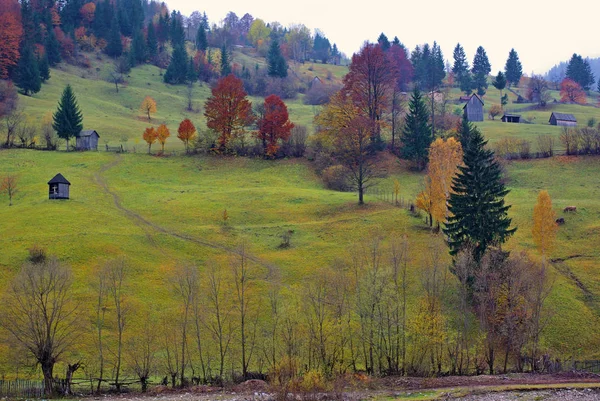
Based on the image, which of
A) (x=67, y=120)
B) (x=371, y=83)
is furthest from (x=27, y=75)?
(x=371, y=83)

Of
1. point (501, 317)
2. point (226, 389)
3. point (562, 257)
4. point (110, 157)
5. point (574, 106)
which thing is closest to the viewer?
point (226, 389)

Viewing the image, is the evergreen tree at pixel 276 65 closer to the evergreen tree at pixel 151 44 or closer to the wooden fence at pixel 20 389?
the evergreen tree at pixel 151 44

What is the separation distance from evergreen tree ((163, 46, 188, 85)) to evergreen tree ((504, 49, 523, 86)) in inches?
3635

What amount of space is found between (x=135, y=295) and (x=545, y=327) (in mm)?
33164

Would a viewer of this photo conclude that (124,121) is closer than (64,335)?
No

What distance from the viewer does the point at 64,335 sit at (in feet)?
144

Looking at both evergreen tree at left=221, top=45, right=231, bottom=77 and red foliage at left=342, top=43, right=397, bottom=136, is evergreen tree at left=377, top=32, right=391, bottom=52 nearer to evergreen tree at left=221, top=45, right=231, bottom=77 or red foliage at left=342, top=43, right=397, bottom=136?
evergreen tree at left=221, top=45, right=231, bottom=77

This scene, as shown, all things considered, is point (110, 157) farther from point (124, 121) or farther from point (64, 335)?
point (64, 335)

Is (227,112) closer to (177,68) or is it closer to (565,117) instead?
(177,68)

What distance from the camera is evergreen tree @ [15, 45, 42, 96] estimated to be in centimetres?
12719

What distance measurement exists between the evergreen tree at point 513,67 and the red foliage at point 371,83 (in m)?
95.6

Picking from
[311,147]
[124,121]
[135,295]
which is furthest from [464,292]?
[124,121]

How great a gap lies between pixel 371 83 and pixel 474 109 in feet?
127

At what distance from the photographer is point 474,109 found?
419 ft
